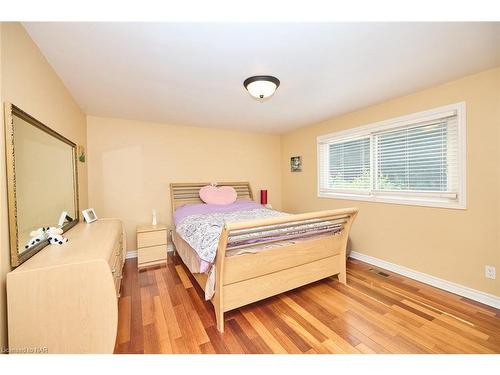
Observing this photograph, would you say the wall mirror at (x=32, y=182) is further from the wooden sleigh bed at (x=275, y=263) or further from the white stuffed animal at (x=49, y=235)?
the wooden sleigh bed at (x=275, y=263)

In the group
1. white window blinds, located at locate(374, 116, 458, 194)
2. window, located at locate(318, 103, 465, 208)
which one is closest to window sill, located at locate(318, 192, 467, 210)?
window, located at locate(318, 103, 465, 208)

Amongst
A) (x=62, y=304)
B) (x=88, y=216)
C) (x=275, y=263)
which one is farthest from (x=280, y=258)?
(x=88, y=216)

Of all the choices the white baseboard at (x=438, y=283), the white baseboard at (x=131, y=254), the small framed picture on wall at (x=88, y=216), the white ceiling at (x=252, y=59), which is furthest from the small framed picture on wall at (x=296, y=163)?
the small framed picture on wall at (x=88, y=216)

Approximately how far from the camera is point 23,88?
51.4 inches

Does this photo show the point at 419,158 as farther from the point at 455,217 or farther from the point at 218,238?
the point at 218,238

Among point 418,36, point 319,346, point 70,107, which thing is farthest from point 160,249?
point 418,36

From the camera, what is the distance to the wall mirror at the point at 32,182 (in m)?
1.14

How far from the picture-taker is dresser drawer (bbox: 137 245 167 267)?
2871mm

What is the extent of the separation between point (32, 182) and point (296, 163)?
3.75m

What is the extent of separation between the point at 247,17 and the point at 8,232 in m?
1.67

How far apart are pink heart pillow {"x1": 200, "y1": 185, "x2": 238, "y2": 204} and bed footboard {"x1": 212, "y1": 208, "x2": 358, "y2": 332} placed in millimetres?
1911

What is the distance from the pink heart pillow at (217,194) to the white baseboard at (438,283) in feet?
7.60

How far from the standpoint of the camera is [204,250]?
6.03 feet
